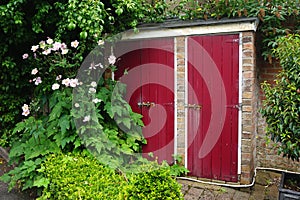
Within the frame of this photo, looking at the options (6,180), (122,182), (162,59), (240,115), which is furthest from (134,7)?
(6,180)

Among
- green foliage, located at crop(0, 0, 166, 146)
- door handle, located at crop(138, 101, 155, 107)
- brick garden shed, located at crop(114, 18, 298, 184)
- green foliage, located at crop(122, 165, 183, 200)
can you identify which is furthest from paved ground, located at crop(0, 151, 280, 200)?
green foliage, located at crop(0, 0, 166, 146)

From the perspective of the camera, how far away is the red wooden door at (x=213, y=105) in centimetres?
395

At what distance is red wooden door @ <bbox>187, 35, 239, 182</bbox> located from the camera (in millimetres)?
3953

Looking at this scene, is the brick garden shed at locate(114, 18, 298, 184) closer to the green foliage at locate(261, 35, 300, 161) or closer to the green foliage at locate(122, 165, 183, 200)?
the green foliage at locate(261, 35, 300, 161)

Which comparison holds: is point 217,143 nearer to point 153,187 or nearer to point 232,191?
point 232,191

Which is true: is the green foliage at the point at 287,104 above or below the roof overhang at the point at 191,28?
below

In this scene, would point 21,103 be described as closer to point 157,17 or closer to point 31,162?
point 31,162

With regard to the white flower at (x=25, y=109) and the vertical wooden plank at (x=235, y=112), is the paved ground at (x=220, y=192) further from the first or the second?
the white flower at (x=25, y=109)

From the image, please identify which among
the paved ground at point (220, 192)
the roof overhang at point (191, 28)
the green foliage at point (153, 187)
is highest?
the roof overhang at point (191, 28)

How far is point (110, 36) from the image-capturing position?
461 cm

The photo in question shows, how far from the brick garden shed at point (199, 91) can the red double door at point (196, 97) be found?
0.01 meters

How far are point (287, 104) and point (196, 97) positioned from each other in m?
1.49

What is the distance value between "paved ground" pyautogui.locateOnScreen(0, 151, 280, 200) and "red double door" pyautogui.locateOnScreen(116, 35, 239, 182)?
0.72 feet

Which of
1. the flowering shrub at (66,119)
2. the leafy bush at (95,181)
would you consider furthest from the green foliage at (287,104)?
the flowering shrub at (66,119)
